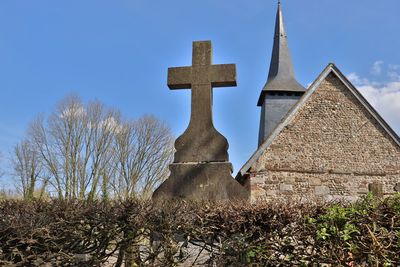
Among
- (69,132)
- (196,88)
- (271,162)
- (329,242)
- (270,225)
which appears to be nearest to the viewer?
(329,242)

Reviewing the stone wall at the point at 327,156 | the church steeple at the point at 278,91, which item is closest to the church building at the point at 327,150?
the stone wall at the point at 327,156

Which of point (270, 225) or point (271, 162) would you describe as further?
point (271, 162)

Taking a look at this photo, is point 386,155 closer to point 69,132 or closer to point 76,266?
point 76,266

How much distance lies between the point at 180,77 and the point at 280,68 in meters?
16.8

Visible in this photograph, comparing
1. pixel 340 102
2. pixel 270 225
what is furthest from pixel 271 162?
pixel 270 225

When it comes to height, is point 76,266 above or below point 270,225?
below

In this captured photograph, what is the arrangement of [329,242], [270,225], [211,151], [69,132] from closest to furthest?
[329,242], [270,225], [211,151], [69,132]

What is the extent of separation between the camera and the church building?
39.0 feet

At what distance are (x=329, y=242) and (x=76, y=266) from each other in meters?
2.33

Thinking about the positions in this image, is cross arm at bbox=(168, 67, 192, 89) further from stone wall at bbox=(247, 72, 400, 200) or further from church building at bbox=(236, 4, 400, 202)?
stone wall at bbox=(247, 72, 400, 200)

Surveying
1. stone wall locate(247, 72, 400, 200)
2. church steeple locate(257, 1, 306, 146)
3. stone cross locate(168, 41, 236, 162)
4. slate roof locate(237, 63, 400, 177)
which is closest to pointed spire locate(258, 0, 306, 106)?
church steeple locate(257, 1, 306, 146)

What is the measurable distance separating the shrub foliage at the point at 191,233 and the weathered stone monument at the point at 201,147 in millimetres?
1403

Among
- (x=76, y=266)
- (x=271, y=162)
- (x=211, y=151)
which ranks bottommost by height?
(x=76, y=266)

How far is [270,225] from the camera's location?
3586mm
